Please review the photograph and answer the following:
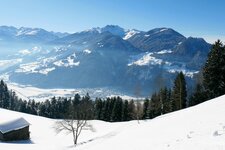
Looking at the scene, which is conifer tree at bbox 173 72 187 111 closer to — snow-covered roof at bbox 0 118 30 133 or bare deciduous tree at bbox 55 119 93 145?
bare deciduous tree at bbox 55 119 93 145

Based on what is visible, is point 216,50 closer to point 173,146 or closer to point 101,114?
point 173,146

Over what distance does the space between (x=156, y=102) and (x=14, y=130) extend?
165 feet

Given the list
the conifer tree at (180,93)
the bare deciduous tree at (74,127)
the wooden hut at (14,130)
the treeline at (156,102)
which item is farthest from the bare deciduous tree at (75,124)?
the conifer tree at (180,93)

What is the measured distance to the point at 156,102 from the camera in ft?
362

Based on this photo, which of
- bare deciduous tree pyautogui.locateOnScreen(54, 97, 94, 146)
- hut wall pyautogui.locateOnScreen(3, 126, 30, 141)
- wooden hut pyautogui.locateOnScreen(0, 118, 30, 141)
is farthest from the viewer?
hut wall pyautogui.locateOnScreen(3, 126, 30, 141)

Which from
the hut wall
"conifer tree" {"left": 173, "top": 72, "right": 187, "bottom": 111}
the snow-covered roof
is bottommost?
the hut wall

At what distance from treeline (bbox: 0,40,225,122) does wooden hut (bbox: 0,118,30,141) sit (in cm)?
1077

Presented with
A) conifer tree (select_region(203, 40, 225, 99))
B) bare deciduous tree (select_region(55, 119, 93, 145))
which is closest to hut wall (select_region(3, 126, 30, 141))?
bare deciduous tree (select_region(55, 119, 93, 145))

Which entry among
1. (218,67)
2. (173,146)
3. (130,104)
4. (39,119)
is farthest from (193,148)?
(130,104)

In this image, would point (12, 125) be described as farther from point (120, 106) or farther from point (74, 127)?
point (120, 106)

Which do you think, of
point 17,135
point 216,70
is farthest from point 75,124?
point 216,70

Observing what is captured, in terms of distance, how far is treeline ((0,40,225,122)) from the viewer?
72.2 metres

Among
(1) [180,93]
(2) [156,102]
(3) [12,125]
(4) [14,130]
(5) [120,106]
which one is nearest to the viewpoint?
(4) [14,130]

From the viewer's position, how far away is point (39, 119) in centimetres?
10381
